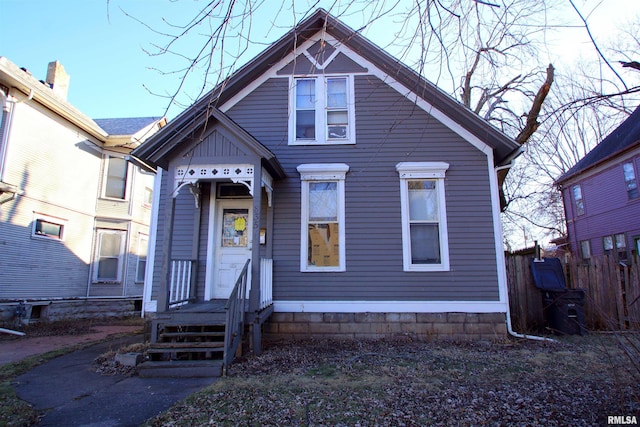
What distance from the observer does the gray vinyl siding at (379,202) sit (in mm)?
7312

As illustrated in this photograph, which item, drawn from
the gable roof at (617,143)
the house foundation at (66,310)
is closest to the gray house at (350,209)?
the house foundation at (66,310)

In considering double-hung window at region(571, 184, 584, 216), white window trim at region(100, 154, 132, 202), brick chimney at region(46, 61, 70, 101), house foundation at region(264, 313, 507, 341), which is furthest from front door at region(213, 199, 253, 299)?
double-hung window at region(571, 184, 584, 216)

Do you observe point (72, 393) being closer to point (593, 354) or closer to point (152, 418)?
point (152, 418)

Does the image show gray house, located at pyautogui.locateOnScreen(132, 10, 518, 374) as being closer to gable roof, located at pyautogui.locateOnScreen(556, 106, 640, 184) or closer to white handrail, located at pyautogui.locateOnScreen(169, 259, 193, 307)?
white handrail, located at pyautogui.locateOnScreen(169, 259, 193, 307)

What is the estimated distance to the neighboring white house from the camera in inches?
385

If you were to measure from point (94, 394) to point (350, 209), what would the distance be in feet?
16.8

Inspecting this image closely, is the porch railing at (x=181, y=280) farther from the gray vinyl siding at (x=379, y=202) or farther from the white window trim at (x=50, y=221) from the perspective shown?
the white window trim at (x=50, y=221)

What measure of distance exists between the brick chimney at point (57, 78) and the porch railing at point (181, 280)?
9913mm

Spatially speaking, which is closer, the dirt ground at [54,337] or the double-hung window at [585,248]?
the dirt ground at [54,337]

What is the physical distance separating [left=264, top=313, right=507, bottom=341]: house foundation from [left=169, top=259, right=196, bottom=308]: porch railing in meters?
1.67

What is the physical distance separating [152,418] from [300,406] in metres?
1.43

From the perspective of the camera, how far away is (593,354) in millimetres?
5797

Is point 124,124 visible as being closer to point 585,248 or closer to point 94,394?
point 94,394

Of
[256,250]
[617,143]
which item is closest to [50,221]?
[256,250]
